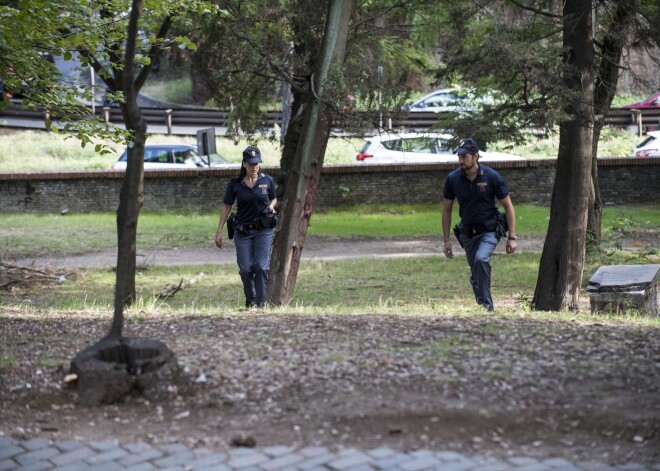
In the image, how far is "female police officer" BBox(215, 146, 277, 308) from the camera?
432 inches

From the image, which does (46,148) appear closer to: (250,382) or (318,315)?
(318,315)

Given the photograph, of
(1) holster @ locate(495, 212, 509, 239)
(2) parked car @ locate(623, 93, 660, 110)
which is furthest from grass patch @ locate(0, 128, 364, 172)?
(1) holster @ locate(495, 212, 509, 239)

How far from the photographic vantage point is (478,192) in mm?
10273

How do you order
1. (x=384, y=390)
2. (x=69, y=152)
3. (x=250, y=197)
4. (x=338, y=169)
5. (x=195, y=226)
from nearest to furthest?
1. (x=384, y=390)
2. (x=250, y=197)
3. (x=195, y=226)
4. (x=338, y=169)
5. (x=69, y=152)

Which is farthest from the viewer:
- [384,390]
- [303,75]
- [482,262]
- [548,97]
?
[303,75]

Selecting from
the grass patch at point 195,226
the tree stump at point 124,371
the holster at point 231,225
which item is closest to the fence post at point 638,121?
the grass patch at point 195,226

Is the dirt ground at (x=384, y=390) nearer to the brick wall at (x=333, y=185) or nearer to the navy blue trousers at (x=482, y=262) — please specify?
the navy blue trousers at (x=482, y=262)

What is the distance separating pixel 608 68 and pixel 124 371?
12.1m

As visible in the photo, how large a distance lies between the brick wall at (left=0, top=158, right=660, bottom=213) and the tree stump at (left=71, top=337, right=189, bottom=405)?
18769mm

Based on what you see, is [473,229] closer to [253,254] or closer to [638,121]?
[253,254]

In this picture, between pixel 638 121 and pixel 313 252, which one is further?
pixel 638 121

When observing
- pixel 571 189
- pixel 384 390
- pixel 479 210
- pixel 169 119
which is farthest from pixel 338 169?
pixel 384 390

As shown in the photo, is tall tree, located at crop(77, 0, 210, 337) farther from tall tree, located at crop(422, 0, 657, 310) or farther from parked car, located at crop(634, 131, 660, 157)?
parked car, located at crop(634, 131, 660, 157)

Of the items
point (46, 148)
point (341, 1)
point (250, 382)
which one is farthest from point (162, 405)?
point (46, 148)
